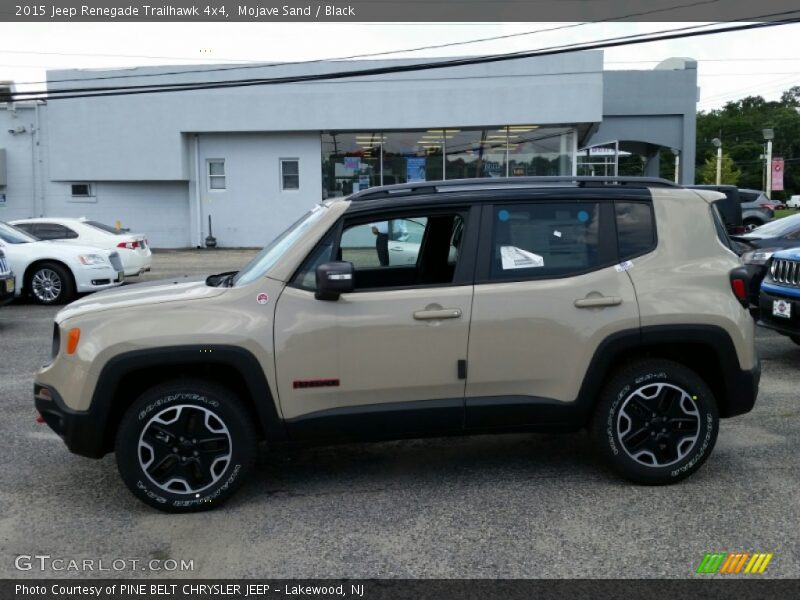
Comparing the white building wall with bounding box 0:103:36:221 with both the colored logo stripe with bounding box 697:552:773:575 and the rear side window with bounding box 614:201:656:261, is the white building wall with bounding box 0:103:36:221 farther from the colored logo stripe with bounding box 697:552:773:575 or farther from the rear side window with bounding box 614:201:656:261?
the colored logo stripe with bounding box 697:552:773:575

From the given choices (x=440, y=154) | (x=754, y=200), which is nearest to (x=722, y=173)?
(x=754, y=200)

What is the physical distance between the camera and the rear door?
4676 millimetres

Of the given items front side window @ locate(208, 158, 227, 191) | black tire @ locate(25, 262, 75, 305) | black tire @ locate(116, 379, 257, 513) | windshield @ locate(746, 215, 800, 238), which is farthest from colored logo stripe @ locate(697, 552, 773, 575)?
front side window @ locate(208, 158, 227, 191)

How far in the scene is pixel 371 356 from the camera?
4.56 m

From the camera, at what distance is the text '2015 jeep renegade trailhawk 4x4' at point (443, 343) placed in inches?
176

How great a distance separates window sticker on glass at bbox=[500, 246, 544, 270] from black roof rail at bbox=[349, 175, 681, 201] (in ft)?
1.34

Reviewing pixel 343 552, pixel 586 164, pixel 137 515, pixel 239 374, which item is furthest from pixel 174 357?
pixel 586 164

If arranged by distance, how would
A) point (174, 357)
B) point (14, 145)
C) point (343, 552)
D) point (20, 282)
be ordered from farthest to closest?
point (14, 145) < point (20, 282) < point (174, 357) < point (343, 552)

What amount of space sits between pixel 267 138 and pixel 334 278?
25.9m

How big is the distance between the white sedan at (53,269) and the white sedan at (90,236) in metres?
1.59

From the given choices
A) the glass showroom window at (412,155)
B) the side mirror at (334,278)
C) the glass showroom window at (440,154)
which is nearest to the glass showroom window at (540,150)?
the glass showroom window at (440,154)

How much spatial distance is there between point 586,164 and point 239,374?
3420 cm

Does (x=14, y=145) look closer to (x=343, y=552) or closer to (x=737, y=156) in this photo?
(x=343, y=552)

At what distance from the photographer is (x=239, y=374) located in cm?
459
